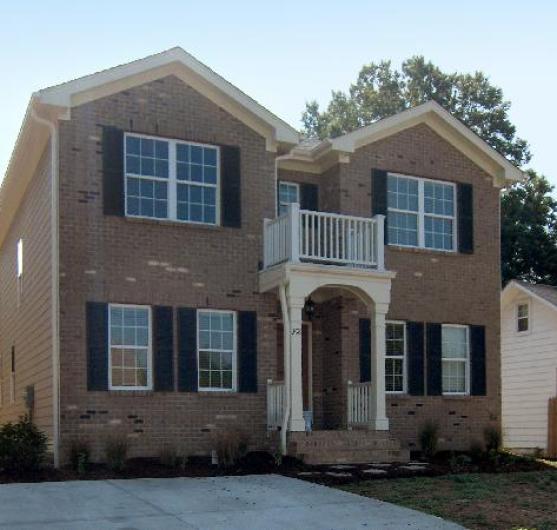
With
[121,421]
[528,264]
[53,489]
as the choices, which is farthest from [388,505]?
[528,264]

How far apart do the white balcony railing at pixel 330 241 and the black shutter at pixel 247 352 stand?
3.88 feet

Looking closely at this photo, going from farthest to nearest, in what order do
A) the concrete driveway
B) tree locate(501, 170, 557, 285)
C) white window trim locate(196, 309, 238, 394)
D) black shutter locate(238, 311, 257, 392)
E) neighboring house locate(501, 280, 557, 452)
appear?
tree locate(501, 170, 557, 285)
neighboring house locate(501, 280, 557, 452)
black shutter locate(238, 311, 257, 392)
white window trim locate(196, 309, 238, 394)
the concrete driveway

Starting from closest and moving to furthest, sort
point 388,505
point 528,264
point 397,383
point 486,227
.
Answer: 1. point 388,505
2. point 397,383
3. point 486,227
4. point 528,264

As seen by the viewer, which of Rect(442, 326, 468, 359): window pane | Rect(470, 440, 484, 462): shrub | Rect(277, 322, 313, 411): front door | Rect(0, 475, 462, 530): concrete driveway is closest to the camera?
Rect(0, 475, 462, 530): concrete driveway

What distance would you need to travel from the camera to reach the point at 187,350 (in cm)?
1603

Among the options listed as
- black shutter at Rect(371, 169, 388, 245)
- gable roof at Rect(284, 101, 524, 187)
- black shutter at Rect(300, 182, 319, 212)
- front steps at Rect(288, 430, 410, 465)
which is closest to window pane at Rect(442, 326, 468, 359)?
black shutter at Rect(371, 169, 388, 245)

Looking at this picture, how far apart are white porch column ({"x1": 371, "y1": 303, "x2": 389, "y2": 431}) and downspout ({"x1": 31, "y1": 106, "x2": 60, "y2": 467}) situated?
593 cm

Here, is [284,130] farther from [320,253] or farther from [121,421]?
[121,421]

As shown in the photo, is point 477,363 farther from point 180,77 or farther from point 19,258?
point 19,258

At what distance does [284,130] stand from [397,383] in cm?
582

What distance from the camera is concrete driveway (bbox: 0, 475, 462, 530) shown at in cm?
1005

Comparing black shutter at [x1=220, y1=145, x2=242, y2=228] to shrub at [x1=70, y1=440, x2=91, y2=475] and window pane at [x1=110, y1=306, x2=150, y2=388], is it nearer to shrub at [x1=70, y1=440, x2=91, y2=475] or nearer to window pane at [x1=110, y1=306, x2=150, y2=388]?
window pane at [x1=110, y1=306, x2=150, y2=388]

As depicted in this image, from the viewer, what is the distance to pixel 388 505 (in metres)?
11.3

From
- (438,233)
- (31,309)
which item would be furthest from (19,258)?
(438,233)
